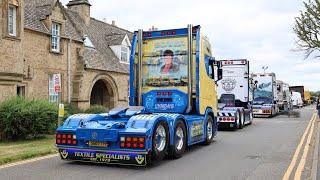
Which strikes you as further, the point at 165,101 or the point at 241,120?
the point at 241,120

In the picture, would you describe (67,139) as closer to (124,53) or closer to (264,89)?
(124,53)

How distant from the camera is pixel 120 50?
36000 millimetres

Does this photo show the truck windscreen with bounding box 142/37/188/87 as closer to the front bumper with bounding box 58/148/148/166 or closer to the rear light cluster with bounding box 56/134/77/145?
the rear light cluster with bounding box 56/134/77/145

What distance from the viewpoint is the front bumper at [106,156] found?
32.9 ft

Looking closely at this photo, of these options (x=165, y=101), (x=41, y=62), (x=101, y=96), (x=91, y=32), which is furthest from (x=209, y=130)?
(x=91, y=32)

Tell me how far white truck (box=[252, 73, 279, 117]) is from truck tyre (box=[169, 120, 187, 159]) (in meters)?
23.2

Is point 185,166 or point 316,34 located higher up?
point 316,34

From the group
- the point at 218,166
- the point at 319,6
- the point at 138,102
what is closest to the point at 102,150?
the point at 218,166

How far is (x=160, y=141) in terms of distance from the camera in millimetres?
10945

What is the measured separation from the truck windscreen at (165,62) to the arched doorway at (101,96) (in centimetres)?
2028

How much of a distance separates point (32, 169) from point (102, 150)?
1.61m

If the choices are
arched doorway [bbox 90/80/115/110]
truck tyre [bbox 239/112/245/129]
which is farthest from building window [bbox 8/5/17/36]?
arched doorway [bbox 90/80/115/110]

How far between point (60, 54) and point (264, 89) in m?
16.2

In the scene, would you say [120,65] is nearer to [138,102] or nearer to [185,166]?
[138,102]
